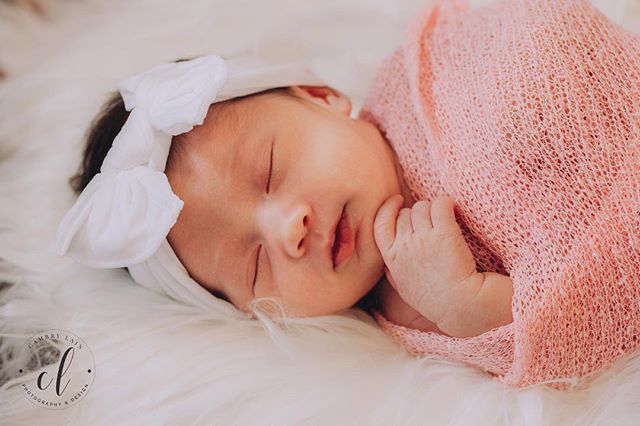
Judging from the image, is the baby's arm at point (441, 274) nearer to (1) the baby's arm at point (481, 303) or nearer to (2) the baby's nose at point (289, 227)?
(1) the baby's arm at point (481, 303)

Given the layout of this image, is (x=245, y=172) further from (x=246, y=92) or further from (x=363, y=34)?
(x=363, y=34)

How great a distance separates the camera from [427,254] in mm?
1091

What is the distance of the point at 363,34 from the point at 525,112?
584mm

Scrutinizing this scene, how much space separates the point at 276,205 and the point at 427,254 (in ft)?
0.78

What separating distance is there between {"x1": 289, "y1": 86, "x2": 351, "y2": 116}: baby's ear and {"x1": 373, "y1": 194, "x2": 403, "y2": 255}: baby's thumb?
0.24m

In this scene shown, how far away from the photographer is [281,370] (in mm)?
1111

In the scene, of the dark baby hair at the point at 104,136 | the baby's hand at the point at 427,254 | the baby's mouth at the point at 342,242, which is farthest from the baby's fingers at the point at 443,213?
the dark baby hair at the point at 104,136

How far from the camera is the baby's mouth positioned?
1.13 m

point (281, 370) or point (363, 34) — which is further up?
point (363, 34)

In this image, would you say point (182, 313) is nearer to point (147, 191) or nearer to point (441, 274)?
point (147, 191)

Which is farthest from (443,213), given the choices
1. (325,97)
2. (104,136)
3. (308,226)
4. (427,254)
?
(104,136)

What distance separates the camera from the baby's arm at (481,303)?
106 centimetres

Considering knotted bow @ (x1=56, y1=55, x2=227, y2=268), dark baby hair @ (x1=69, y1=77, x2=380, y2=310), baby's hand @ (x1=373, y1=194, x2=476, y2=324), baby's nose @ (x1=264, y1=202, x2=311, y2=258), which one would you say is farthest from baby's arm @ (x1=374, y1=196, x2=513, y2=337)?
knotted bow @ (x1=56, y1=55, x2=227, y2=268)

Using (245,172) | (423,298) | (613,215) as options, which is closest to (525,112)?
(613,215)
